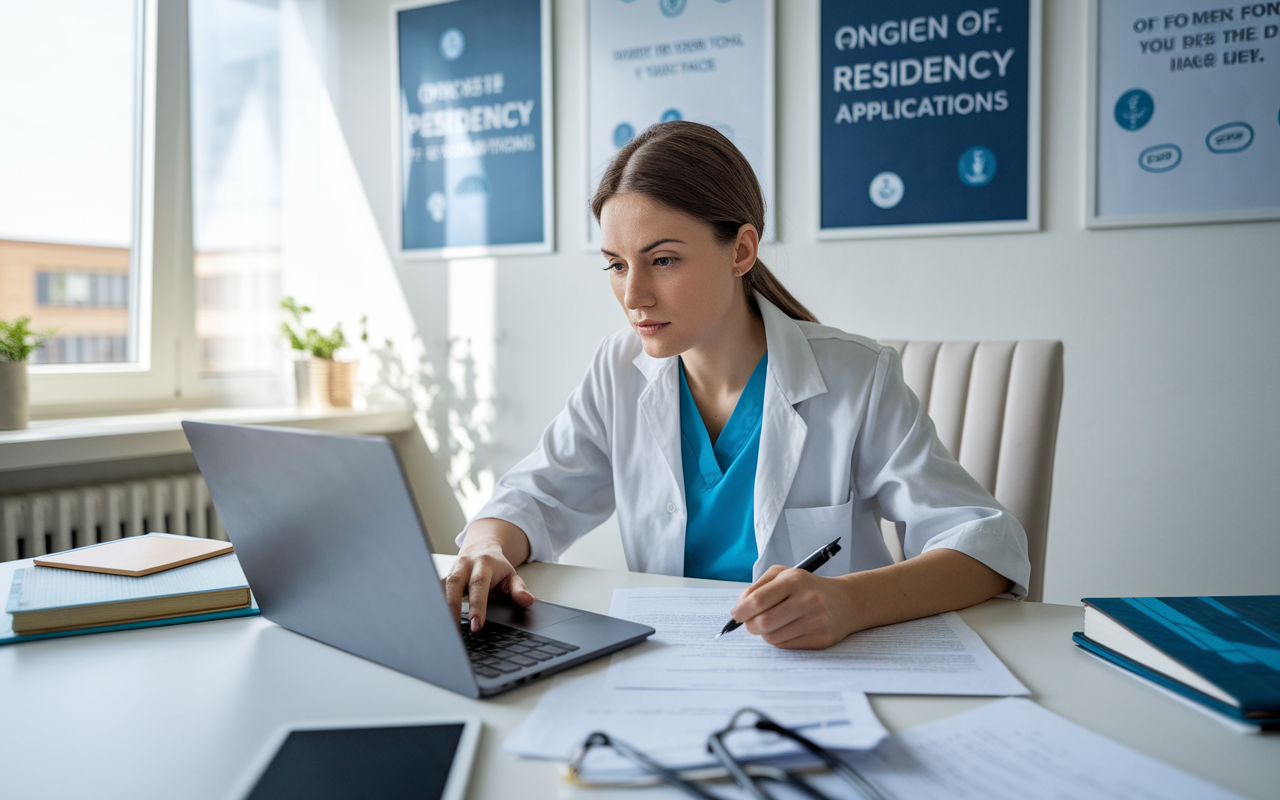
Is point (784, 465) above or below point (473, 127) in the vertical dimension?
below

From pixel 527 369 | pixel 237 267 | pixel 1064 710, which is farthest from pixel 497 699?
pixel 237 267

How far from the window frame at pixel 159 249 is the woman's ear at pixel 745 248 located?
1880 mm

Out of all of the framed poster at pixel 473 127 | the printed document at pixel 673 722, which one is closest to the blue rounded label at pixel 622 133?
the framed poster at pixel 473 127

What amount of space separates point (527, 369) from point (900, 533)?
1.51 metres

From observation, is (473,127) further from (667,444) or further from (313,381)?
(667,444)

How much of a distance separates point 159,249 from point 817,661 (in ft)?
7.71

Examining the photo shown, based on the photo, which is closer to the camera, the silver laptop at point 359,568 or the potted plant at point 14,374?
the silver laptop at point 359,568

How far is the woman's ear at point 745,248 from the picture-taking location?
130 centimetres

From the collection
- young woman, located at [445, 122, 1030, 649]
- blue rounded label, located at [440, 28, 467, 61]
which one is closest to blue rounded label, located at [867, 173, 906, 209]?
young woman, located at [445, 122, 1030, 649]

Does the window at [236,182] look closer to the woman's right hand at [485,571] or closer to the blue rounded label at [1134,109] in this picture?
the woman's right hand at [485,571]

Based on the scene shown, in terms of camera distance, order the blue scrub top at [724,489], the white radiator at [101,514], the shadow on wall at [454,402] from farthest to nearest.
Answer: 1. the shadow on wall at [454,402]
2. the white radiator at [101,514]
3. the blue scrub top at [724,489]

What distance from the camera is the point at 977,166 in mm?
2072

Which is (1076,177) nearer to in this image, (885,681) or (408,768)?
(885,681)

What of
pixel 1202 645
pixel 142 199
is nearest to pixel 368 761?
pixel 1202 645
